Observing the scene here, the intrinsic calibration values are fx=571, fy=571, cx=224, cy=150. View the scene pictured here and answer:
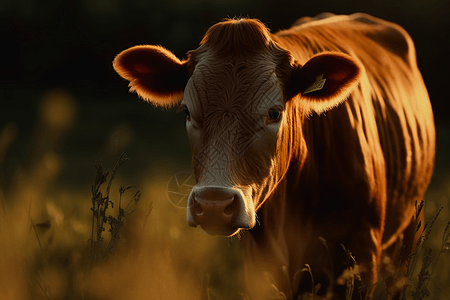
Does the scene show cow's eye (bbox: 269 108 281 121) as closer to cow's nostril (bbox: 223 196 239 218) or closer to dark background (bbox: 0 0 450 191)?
cow's nostril (bbox: 223 196 239 218)

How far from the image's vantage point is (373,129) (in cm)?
322

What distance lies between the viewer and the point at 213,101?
239cm

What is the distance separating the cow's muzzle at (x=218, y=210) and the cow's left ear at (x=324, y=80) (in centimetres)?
73

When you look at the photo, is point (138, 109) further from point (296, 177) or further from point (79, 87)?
point (296, 177)

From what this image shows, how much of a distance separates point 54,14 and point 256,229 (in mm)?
6425

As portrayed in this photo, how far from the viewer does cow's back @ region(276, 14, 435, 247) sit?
2.89 meters

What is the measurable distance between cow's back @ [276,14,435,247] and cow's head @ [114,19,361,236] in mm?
209

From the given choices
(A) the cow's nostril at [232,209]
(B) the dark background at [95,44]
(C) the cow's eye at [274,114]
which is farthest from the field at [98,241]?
(B) the dark background at [95,44]

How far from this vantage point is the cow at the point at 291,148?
233 cm

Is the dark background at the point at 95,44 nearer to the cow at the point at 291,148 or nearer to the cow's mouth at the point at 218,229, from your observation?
the cow at the point at 291,148

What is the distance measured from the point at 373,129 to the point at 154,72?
1.27 meters

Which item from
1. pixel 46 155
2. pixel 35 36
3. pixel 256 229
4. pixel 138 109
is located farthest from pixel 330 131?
pixel 138 109

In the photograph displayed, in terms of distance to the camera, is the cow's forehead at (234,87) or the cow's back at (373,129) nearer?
the cow's forehead at (234,87)

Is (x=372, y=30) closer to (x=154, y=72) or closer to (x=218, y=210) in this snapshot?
(x=154, y=72)
